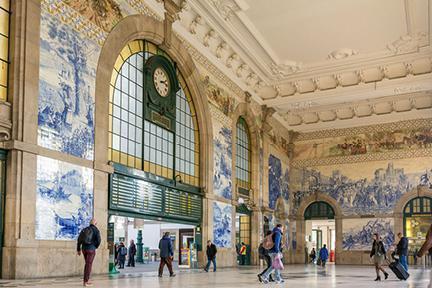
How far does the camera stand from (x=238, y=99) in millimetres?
25531

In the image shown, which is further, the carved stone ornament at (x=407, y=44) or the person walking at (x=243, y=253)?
the person walking at (x=243, y=253)

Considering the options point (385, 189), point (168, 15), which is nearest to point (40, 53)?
point (168, 15)

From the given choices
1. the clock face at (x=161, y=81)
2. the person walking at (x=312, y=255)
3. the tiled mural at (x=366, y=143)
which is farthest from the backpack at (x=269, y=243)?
the person walking at (x=312, y=255)

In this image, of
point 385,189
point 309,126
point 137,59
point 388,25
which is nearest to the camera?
point 137,59

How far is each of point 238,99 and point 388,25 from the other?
7.41m

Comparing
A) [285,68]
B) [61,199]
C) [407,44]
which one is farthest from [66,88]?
[407,44]

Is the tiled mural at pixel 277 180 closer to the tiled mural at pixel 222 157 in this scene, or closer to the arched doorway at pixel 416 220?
the tiled mural at pixel 222 157

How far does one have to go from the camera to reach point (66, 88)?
13.3 m

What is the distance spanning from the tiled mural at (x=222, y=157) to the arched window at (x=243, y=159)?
1726 millimetres

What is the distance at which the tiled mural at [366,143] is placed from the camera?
101 feet

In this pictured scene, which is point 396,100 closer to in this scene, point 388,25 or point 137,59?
point 388,25

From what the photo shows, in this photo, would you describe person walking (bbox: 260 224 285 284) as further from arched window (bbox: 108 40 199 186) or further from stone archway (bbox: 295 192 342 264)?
stone archway (bbox: 295 192 342 264)

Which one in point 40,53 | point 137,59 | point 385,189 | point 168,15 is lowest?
point 385,189

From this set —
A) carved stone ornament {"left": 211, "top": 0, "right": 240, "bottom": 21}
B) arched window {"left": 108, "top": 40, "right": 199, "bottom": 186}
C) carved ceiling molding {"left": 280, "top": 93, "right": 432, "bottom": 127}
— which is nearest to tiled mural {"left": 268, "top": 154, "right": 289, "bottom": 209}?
carved ceiling molding {"left": 280, "top": 93, "right": 432, "bottom": 127}
